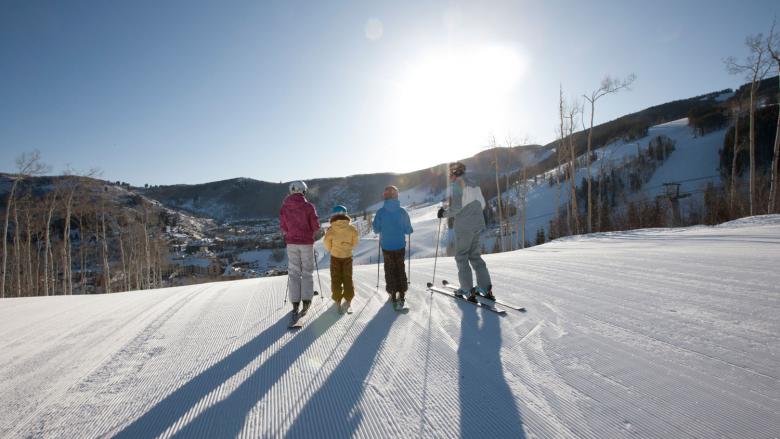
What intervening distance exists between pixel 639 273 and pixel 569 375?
3837 mm

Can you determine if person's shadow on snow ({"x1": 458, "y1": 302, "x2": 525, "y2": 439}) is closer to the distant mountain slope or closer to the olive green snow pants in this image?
the olive green snow pants

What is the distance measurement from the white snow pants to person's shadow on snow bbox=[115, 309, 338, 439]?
0.99m

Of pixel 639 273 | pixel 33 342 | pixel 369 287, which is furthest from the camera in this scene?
pixel 369 287

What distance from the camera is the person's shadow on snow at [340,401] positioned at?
5.49 ft

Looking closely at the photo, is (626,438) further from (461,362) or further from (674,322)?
(674,322)

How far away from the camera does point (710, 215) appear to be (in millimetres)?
19406

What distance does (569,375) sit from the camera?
6.84 feet

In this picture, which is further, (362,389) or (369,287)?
(369,287)

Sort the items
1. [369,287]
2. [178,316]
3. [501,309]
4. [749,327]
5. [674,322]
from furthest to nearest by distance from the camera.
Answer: [369,287]
[178,316]
[501,309]
[674,322]
[749,327]

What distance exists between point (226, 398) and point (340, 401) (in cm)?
74

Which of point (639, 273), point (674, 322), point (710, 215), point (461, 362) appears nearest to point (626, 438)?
point (461, 362)

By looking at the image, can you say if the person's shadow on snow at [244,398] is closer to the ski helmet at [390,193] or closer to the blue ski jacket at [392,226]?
the blue ski jacket at [392,226]

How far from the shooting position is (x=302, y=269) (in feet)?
13.5

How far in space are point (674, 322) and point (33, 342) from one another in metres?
6.32
